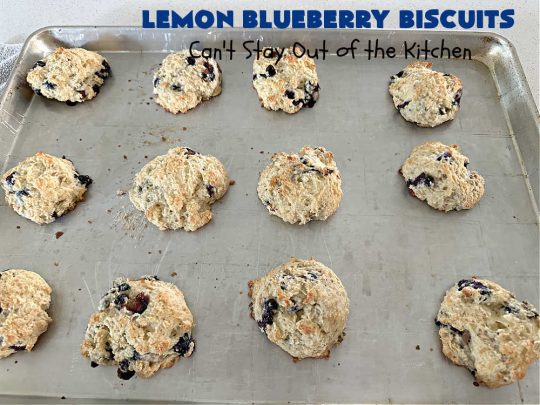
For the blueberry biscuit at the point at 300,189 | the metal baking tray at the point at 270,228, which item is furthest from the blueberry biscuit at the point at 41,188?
the blueberry biscuit at the point at 300,189

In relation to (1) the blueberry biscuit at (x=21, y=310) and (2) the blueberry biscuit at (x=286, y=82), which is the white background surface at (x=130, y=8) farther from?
(1) the blueberry biscuit at (x=21, y=310)

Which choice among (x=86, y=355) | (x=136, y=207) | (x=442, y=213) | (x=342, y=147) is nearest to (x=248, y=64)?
(x=342, y=147)

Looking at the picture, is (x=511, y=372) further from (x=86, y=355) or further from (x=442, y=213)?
(x=86, y=355)

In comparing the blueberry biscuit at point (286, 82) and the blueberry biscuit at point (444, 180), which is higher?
the blueberry biscuit at point (286, 82)

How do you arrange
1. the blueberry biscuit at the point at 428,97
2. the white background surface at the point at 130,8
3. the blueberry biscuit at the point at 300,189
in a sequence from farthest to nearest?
the white background surface at the point at 130,8 < the blueberry biscuit at the point at 428,97 < the blueberry biscuit at the point at 300,189

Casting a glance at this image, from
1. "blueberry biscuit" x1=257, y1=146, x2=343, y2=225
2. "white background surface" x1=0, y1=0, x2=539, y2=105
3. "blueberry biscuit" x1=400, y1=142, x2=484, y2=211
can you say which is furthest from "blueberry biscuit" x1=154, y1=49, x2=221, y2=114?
"blueberry biscuit" x1=400, y1=142, x2=484, y2=211

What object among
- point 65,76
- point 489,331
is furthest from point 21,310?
point 489,331
